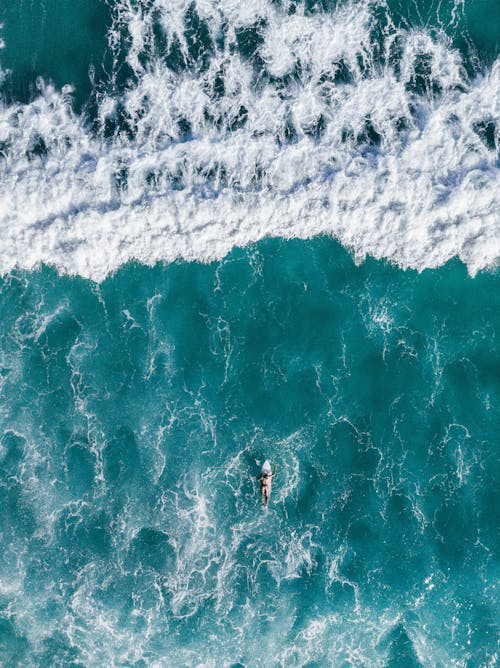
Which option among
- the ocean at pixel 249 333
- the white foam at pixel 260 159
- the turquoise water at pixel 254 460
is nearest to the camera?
the turquoise water at pixel 254 460

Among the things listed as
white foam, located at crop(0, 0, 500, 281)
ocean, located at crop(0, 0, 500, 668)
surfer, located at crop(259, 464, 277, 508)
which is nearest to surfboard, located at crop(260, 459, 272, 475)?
surfer, located at crop(259, 464, 277, 508)

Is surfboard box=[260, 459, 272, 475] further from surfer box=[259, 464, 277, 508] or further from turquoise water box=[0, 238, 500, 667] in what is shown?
turquoise water box=[0, 238, 500, 667]

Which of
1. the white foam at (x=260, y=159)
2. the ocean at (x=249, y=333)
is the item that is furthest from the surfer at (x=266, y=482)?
the white foam at (x=260, y=159)

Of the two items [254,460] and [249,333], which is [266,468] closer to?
[254,460]

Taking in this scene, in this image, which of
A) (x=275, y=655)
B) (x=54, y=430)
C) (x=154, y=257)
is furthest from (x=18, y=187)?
(x=275, y=655)

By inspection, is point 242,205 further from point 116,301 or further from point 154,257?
point 116,301

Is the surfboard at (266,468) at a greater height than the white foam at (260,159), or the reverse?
the white foam at (260,159)

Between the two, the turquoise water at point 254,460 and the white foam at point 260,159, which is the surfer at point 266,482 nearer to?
the turquoise water at point 254,460
